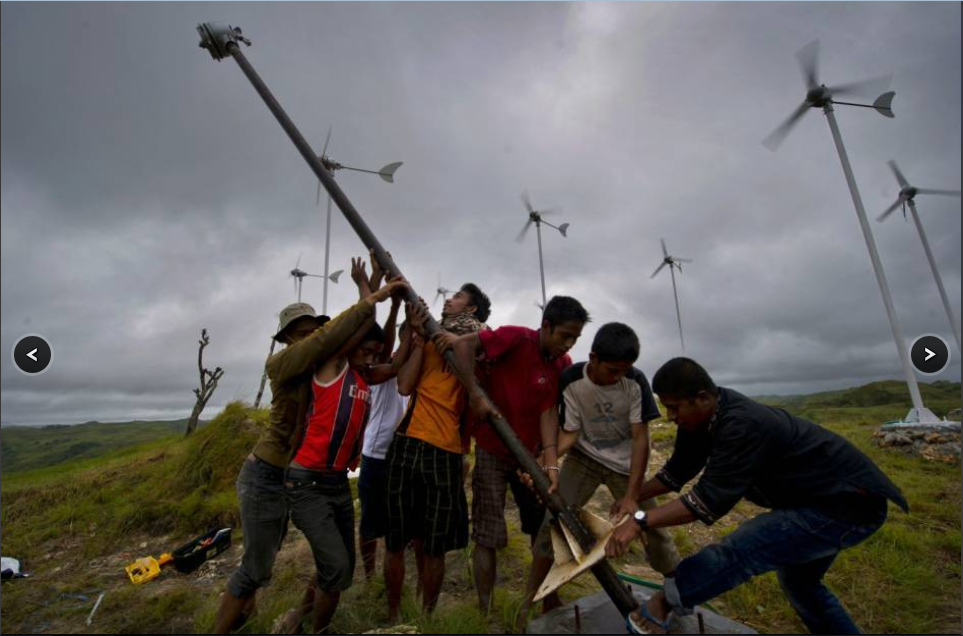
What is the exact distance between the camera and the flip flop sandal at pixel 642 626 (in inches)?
116

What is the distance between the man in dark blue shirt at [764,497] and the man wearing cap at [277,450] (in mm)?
2359

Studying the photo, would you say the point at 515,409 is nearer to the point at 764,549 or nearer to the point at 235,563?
the point at 764,549

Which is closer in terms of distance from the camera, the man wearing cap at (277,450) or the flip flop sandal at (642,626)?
the flip flop sandal at (642,626)

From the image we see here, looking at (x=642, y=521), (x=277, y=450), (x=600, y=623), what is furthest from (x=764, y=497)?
(x=277, y=450)

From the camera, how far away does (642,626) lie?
2.99 meters

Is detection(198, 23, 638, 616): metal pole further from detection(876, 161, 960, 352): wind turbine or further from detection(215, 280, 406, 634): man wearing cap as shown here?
detection(876, 161, 960, 352): wind turbine

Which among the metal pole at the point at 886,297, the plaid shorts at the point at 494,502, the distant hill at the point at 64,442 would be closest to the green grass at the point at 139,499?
the plaid shorts at the point at 494,502

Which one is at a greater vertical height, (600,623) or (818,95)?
(818,95)

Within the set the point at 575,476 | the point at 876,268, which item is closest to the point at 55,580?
the point at 575,476

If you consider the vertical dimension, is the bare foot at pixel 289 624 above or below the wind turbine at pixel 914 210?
below

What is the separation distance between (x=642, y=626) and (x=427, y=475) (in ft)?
6.01

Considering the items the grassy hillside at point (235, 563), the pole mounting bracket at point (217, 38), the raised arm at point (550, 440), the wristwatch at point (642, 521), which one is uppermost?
the pole mounting bracket at point (217, 38)

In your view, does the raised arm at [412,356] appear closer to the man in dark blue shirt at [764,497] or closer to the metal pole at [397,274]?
the metal pole at [397,274]

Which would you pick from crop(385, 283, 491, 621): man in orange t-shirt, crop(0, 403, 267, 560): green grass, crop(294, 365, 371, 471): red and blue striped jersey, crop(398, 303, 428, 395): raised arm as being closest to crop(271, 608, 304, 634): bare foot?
crop(385, 283, 491, 621): man in orange t-shirt
